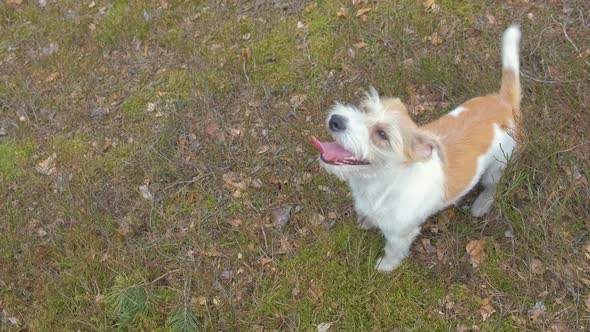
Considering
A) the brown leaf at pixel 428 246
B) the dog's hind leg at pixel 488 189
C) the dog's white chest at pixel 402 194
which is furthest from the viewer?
the brown leaf at pixel 428 246

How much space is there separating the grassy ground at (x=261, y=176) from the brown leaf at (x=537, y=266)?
0.05 feet

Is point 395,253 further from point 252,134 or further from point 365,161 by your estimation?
point 252,134

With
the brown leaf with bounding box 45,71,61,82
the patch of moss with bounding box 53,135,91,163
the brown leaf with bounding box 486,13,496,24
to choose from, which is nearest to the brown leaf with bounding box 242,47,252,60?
the patch of moss with bounding box 53,135,91,163

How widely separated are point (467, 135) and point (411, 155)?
2.34ft

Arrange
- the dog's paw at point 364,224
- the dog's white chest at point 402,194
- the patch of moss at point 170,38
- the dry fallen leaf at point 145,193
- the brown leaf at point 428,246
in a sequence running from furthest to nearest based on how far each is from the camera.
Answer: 1. the patch of moss at point 170,38
2. the dry fallen leaf at point 145,193
3. the dog's paw at point 364,224
4. the brown leaf at point 428,246
5. the dog's white chest at point 402,194

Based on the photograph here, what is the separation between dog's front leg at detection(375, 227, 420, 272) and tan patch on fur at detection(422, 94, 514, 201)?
17.6 inches

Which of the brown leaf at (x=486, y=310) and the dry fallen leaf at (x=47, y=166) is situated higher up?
the dry fallen leaf at (x=47, y=166)

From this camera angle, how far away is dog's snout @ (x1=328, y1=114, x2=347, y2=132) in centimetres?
299

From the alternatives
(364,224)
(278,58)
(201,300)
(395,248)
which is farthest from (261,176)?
(278,58)

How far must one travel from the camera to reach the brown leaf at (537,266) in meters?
3.66

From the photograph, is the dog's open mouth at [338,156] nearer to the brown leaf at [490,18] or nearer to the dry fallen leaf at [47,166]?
the brown leaf at [490,18]

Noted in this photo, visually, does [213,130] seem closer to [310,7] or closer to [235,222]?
[235,222]

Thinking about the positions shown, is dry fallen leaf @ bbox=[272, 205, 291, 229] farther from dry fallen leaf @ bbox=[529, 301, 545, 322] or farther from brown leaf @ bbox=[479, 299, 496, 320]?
dry fallen leaf @ bbox=[529, 301, 545, 322]

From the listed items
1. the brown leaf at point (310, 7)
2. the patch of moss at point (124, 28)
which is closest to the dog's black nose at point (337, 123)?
the brown leaf at point (310, 7)
